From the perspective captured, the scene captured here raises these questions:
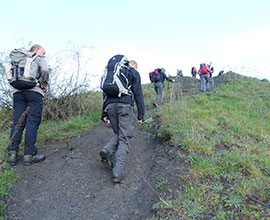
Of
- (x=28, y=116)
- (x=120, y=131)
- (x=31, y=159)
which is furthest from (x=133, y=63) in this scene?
(x=31, y=159)

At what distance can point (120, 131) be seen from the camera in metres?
3.13

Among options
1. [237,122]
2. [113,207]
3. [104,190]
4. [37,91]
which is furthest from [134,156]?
[237,122]

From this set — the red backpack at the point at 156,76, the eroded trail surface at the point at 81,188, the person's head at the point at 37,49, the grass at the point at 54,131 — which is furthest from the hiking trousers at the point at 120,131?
the red backpack at the point at 156,76

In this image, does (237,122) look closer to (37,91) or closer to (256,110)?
(256,110)

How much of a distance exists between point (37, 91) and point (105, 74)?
1303mm

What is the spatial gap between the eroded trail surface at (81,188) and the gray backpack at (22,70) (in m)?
1.45

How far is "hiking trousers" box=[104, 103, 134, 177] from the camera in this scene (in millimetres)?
2973

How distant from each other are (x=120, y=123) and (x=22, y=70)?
1.83m

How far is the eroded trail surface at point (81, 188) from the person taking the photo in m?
2.53

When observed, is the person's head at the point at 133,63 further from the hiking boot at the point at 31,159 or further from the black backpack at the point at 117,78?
the hiking boot at the point at 31,159

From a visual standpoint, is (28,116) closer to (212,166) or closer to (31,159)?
(31,159)

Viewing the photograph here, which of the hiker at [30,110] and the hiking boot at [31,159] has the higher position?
the hiker at [30,110]

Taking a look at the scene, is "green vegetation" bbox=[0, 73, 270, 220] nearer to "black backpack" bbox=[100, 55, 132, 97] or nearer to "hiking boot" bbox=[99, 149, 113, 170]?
"hiking boot" bbox=[99, 149, 113, 170]

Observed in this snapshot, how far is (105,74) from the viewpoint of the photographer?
3098mm
